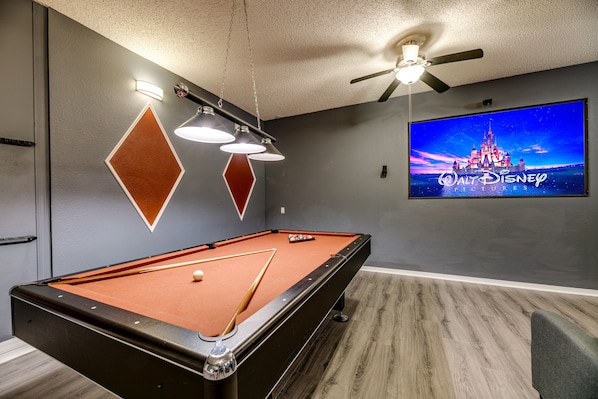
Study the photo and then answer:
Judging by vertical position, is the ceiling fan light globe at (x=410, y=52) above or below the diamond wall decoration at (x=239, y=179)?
above

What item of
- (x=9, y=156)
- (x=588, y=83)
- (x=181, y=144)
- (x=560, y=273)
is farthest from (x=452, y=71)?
(x=9, y=156)

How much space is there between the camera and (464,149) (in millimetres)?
3232

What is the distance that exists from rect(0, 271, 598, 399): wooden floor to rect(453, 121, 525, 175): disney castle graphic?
5.11 ft

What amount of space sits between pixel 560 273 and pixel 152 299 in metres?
4.16

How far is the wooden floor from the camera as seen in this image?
4.59 ft

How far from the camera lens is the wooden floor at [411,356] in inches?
55.1

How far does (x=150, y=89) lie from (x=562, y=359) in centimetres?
355

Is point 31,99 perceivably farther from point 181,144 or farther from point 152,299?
point 152,299

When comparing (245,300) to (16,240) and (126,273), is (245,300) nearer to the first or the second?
(126,273)

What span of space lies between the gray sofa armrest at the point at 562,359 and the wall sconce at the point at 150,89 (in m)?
3.50

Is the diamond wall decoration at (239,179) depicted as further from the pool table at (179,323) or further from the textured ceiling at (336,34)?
the pool table at (179,323)

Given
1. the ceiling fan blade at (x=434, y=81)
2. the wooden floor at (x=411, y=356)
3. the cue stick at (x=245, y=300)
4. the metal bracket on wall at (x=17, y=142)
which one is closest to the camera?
the cue stick at (x=245, y=300)

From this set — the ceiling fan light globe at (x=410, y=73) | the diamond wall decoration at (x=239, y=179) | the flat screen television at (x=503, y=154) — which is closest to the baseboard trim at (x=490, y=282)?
the flat screen television at (x=503, y=154)

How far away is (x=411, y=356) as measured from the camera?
5.52 feet
